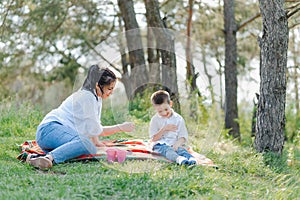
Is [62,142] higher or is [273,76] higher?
[273,76]

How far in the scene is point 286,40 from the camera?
5574mm

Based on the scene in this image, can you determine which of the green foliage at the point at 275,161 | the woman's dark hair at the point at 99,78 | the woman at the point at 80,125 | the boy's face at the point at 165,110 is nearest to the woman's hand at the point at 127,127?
the woman at the point at 80,125

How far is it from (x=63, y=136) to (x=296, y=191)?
6.80ft

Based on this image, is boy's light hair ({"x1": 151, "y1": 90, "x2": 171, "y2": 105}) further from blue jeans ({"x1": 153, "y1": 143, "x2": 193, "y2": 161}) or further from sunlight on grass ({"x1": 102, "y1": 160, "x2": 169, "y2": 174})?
sunlight on grass ({"x1": 102, "y1": 160, "x2": 169, "y2": 174})

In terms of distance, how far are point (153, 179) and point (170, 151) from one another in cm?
89

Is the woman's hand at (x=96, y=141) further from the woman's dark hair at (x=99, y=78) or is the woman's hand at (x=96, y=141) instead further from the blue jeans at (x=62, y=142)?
the woman's dark hair at (x=99, y=78)

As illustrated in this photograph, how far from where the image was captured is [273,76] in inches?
219

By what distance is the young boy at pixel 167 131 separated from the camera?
494 centimetres

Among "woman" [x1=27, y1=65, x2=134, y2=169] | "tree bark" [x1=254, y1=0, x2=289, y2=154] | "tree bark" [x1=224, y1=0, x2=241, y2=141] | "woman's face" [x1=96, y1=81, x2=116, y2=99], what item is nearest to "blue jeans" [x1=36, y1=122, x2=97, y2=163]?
"woman" [x1=27, y1=65, x2=134, y2=169]

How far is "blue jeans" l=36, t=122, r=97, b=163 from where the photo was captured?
4.75 m

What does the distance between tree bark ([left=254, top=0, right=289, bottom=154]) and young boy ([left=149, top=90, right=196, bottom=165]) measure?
102cm

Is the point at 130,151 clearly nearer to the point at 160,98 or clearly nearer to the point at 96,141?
the point at 96,141

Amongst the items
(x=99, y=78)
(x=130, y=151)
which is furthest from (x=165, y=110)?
(x=99, y=78)

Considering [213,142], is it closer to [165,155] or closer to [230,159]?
[230,159]
